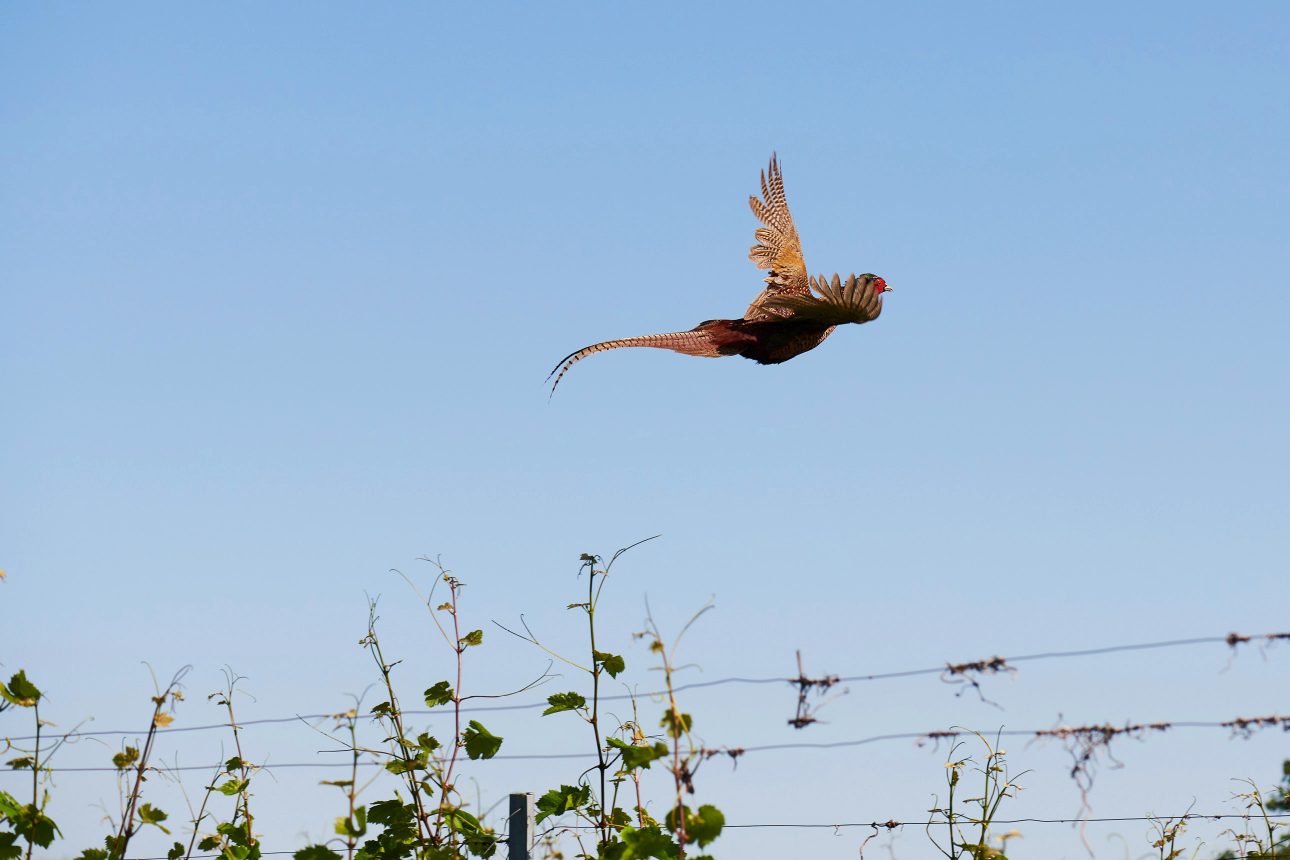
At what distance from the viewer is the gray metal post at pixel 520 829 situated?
3.96m

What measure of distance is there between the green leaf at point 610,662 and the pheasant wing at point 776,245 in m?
3.06

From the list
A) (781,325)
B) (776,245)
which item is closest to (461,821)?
(781,325)

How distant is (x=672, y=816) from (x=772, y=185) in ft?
22.1

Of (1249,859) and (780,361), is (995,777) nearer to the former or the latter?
(1249,859)

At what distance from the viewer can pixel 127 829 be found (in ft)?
12.7

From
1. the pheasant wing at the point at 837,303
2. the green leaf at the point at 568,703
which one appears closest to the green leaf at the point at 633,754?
the green leaf at the point at 568,703

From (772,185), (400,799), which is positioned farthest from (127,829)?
(772,185)

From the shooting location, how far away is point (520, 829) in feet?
13.1

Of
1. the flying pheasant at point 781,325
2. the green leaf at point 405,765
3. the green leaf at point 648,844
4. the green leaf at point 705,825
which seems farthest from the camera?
the flying pheasant at point 781,325

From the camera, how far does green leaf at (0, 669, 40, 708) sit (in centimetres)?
362

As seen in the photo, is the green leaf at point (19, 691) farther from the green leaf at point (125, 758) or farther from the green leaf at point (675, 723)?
the green leaf at point (675, 723)

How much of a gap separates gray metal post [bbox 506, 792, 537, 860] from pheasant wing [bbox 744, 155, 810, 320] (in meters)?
3.02

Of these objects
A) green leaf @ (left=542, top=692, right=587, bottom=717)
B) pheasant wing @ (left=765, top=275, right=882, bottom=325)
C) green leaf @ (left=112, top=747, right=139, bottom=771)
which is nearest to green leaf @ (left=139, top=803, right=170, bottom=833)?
green leaf @ (left=112, top=747, right=139, bottom=771)

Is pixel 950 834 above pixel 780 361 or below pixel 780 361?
below
